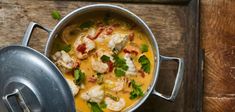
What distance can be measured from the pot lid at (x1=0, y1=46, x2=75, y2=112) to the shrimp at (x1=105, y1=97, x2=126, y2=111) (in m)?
0.20

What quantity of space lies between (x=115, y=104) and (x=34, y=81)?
291 millimetres

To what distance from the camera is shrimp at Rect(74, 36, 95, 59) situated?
68.7 inches

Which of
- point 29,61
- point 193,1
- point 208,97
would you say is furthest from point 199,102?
point 29,61

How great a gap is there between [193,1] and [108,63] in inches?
13.7

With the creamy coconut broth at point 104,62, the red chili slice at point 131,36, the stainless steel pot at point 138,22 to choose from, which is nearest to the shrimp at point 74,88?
the creamy coconut broth at point 104,62

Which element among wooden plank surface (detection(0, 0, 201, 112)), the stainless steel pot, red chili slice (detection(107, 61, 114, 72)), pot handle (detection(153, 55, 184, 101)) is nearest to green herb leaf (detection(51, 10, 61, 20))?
wooden plank surface (detection(0, 0, 201, 112))

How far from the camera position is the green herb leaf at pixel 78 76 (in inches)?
68.2

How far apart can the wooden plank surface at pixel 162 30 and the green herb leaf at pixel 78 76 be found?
173 mm

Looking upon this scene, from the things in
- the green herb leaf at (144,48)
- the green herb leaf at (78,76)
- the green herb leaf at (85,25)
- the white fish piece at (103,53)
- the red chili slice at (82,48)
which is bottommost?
the green herb leaf at (78,76)

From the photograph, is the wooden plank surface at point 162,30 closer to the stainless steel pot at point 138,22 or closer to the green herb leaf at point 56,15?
the green herb leaf at point 56,15

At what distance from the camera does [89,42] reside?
1.75 metres

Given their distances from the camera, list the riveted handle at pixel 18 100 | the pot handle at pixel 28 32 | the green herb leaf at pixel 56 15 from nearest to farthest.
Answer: the riveted handle at pixel 18 100 → the pot handle at pixel 28 32 → the green herb leaf at pixel 56 15

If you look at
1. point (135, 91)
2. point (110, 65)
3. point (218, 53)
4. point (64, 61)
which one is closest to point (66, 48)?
point (64, 61)

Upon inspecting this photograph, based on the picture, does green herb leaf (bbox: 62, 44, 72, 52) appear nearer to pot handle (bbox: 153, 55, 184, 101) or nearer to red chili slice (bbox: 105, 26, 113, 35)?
red chili slice (bbox: 105, 26, 113, 35)
